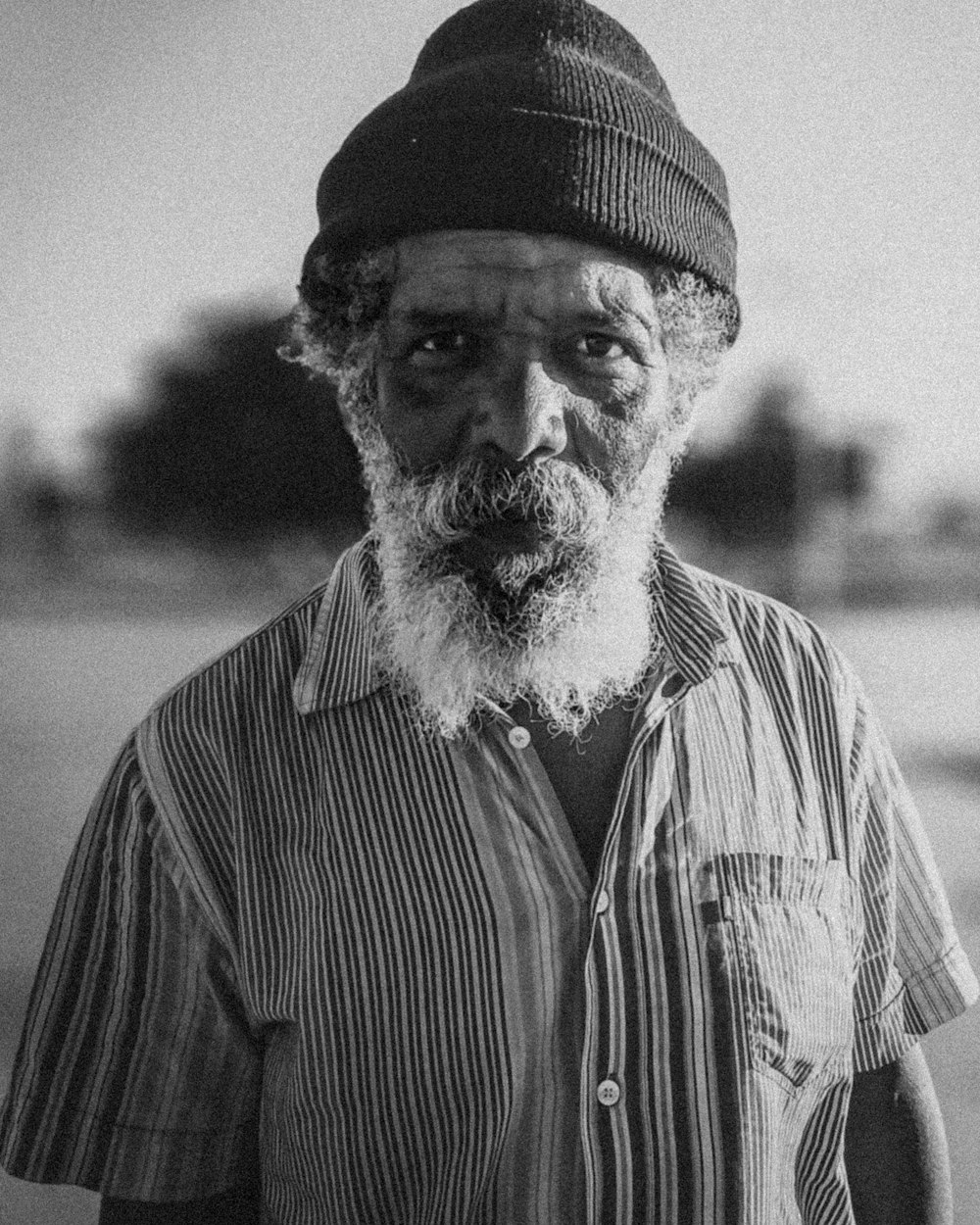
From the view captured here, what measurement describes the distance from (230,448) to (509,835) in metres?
0.95

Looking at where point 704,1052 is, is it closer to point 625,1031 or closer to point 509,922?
point 625,1031

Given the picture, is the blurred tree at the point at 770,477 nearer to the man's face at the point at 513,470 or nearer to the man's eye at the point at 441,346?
the man's face at the point at 513,470

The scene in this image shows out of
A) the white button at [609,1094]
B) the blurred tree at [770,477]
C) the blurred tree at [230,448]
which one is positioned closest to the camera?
the white button at [609,1094]

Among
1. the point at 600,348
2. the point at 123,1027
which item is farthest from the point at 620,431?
the point at 123,1027

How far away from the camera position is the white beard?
133 centimetres

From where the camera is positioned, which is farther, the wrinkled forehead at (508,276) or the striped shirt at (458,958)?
the wrinkled forehead at (508,276)

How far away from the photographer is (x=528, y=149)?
1307 millimetres

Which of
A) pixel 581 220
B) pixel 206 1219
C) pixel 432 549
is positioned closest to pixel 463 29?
pixel 581 220

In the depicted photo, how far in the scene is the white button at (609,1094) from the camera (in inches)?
46.1

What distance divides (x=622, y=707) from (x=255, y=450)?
85 centimetres

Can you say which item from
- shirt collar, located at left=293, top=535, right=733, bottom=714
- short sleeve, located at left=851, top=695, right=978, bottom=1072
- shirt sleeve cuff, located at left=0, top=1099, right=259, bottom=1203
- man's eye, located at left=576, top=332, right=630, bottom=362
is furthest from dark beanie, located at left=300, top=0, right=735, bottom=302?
shirt sleeve cuff, located at left=0, top=1099, right=259, bottom=1203

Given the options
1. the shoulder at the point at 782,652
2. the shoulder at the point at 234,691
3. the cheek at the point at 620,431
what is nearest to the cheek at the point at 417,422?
the cheek at the point at 620,431

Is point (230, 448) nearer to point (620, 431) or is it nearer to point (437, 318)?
point (437, 318)

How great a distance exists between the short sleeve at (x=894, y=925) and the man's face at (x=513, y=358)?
0.52 metres
